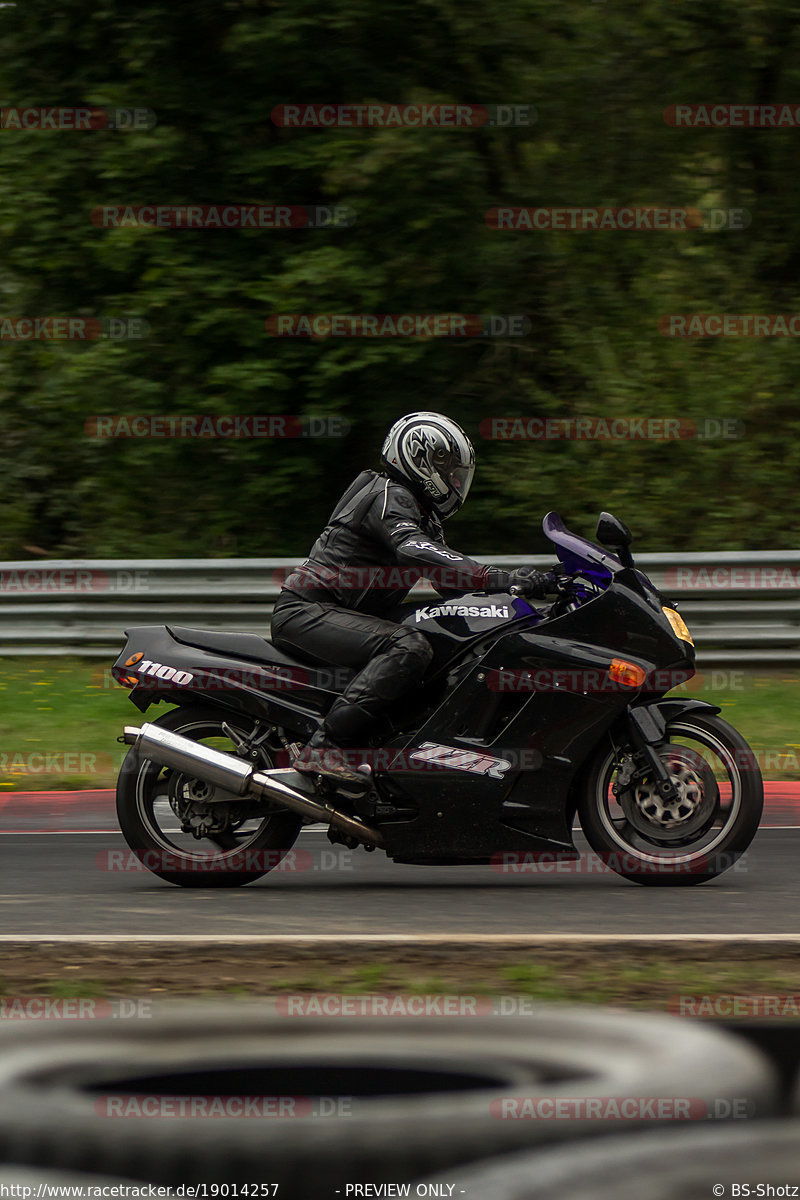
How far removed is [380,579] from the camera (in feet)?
22.3

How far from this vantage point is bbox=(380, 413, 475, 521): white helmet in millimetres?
6602

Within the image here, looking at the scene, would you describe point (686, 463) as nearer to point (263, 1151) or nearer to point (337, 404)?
point (337, 404)

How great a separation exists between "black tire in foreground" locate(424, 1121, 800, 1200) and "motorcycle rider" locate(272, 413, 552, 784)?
2.91 meters

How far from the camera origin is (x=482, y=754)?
6.55 m

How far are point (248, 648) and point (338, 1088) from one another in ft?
9.70

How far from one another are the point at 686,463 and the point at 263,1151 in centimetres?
1175
